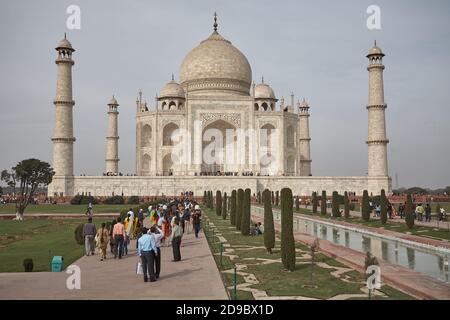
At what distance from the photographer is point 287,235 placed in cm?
783

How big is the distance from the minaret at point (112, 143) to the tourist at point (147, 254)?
102ft

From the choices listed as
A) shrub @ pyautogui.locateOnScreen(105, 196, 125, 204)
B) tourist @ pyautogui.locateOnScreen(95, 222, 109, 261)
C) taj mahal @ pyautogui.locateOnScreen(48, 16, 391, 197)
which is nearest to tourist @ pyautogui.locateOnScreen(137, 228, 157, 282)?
tourist @ pyautogui.locateOnScreen(95, 222, 109, 261)

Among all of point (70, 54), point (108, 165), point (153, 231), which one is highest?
point (70, 54)

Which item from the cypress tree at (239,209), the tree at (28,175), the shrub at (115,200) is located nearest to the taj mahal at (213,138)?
the shrub at (115,200)

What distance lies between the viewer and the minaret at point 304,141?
4009 cm

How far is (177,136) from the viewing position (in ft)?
118

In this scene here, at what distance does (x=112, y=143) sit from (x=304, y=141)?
16523 millimetres

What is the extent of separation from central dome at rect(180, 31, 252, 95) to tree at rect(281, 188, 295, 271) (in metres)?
30.6

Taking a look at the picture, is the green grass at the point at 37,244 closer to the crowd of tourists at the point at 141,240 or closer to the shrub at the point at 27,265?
the shrub at the point at 27,265

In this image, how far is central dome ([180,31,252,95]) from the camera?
38.4 m

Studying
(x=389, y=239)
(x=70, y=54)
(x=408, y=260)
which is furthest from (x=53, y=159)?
(x=408, y=260)
